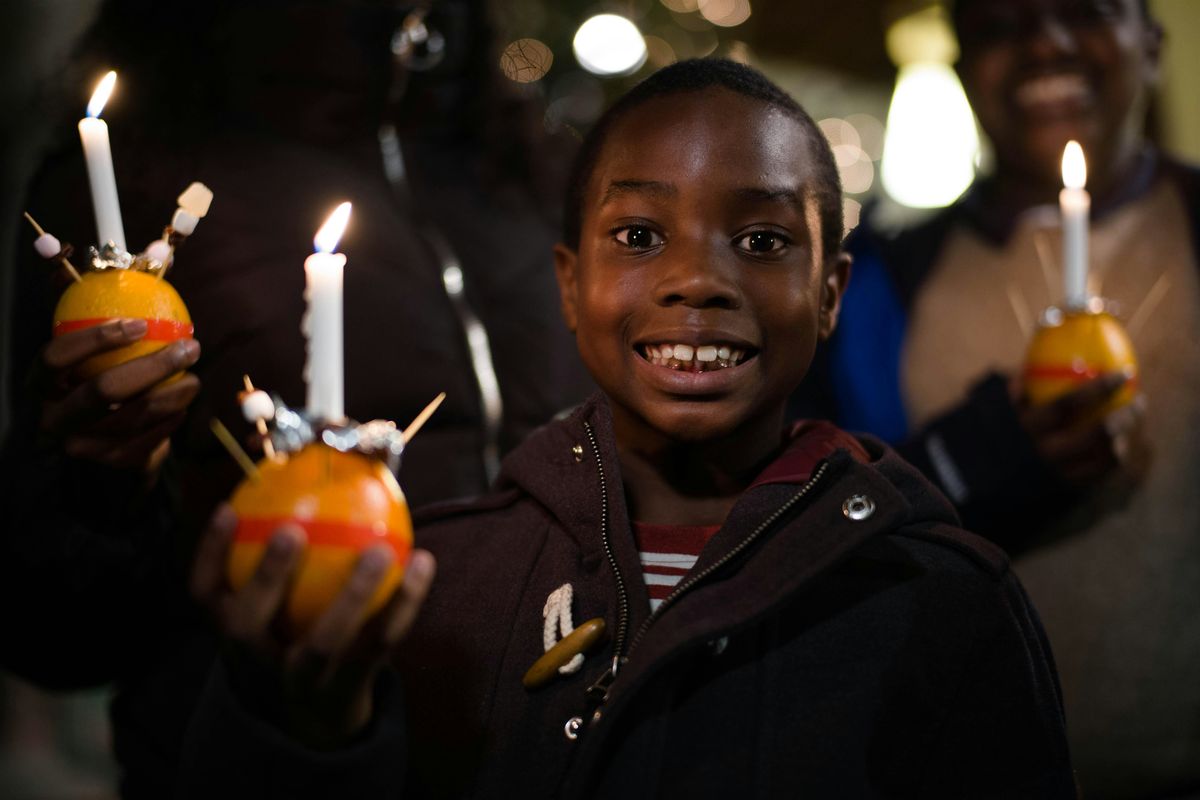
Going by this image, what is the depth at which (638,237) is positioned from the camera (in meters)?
1.32

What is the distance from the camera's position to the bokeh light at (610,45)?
10.2 ft

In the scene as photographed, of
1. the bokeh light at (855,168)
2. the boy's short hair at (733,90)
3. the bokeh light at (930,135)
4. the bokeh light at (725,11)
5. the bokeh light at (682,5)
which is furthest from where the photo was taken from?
the bokeh light at (855,168)

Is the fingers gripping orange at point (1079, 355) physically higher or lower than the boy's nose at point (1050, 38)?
lower

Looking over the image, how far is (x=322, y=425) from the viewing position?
3.00ft

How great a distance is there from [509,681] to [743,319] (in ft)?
1.61

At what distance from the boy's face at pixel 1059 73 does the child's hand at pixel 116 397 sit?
157 cm

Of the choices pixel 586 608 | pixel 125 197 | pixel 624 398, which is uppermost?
pixel 125 197

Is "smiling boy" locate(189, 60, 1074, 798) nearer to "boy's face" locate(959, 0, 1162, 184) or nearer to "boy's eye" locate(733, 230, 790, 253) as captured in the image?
"boy's eye" locate(733, 230, 790, 253)

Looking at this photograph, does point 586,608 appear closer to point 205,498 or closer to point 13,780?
point 205,498

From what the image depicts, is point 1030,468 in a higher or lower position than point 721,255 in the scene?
lower

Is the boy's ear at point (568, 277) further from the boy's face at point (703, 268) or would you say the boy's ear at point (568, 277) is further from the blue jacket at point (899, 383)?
the blue jacket at point (899, 383)

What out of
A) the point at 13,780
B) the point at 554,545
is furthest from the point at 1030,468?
the point at 13,780

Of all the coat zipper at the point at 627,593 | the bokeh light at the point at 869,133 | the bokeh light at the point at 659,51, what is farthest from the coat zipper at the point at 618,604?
the bokeh light at the point at 869,133

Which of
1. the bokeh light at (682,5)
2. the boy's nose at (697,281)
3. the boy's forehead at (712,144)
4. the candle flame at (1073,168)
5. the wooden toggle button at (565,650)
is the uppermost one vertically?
the bokeh light at (682,5)
